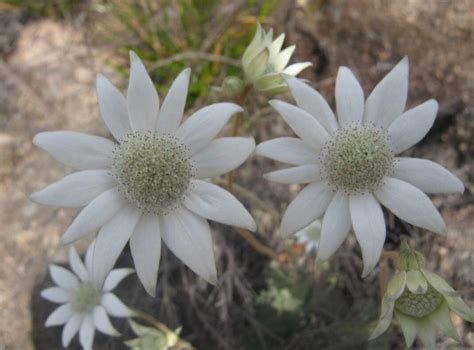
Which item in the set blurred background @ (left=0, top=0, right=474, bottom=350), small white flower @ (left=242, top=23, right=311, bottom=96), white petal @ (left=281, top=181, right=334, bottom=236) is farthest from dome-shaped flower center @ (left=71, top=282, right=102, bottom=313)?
small white flower @ (left=242, top=23, right=311, bottom=96)

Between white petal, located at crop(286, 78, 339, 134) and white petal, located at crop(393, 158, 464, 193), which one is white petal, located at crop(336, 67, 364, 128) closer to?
white petal, located at crop(286, 78, 339, 134)

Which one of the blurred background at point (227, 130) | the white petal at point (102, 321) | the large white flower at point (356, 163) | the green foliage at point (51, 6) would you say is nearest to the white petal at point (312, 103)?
the large white flower at point (356, 163)

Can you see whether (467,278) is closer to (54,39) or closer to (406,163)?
(406,163)

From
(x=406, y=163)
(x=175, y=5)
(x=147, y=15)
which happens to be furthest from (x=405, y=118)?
(x=147, y=15)

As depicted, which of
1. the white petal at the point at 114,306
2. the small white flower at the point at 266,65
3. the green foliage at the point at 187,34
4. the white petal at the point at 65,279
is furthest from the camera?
the green foliage at the point at 187,34

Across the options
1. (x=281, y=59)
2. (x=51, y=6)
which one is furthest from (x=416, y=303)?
(x=51, y=6)

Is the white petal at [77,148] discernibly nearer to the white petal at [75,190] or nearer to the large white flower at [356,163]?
the white petal at [75,190]
